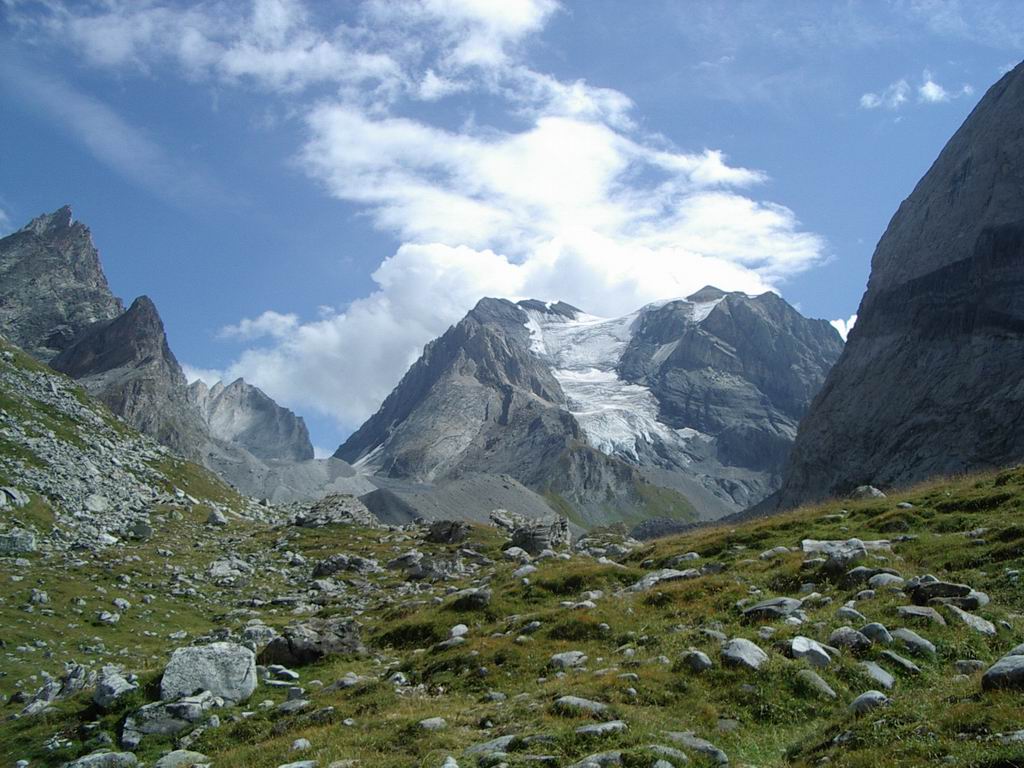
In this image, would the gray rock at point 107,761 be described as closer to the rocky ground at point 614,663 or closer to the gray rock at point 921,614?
the rocky ground at point 614,663

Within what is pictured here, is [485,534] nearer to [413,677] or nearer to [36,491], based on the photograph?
[36,491]

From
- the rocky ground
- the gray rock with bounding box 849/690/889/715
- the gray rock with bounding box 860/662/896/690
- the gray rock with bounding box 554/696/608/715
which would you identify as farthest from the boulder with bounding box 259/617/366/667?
the gray rock with bounding box 849/690/889/715

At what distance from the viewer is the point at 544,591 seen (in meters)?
28.5

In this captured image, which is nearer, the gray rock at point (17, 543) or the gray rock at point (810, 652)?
the gray rock at point (810, 652)

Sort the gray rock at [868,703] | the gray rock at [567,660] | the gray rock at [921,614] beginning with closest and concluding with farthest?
1. the gray rock at [868,703]
2. the gray rock at [921,614]
3. the gray rock at [567,660]

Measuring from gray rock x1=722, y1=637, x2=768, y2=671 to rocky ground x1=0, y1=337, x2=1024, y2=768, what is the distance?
0.22 feet

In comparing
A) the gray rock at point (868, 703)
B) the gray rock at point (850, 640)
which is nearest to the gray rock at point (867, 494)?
the gray rock at point (850, 640)

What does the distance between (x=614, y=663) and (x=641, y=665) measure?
3.43 feet

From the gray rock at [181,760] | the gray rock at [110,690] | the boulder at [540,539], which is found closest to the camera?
the gray rock at [181,760]

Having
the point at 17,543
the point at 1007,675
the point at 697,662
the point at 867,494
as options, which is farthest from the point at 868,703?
the point at 17,543

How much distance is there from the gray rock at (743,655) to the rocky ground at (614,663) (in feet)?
0.22

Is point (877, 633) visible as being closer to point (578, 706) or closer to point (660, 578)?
point (578, 706)

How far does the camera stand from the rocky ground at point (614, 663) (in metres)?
12.8

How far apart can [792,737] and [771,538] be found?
1886 cm
